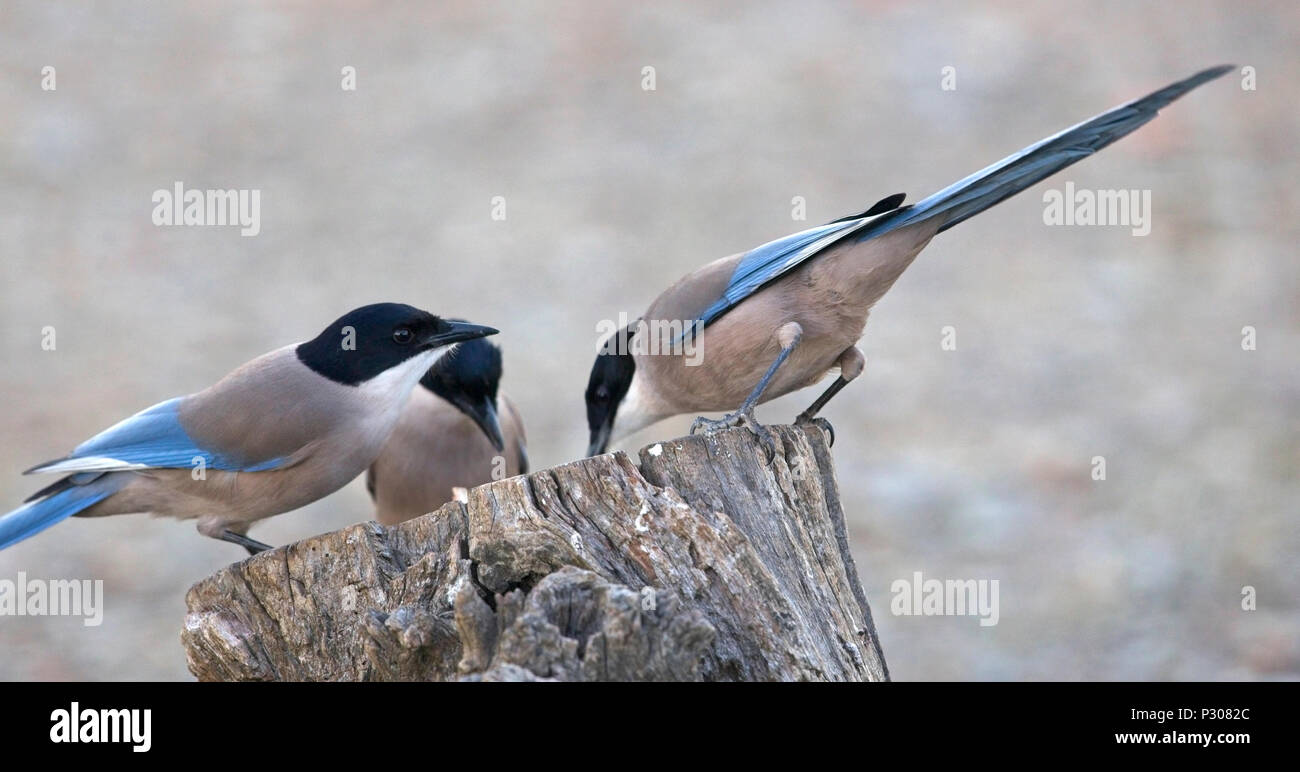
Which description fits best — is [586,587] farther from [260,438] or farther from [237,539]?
[237,539]

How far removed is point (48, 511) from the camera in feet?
17.0

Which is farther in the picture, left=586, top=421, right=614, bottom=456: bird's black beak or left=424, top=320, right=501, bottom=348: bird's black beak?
left=586, top=421, right=614, bottom=456: bird's black beak

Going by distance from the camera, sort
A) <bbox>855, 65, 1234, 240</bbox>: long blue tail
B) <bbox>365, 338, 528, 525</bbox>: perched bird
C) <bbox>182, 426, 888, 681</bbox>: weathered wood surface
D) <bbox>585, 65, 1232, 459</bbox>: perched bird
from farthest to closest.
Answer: <bbox>365, 338, 528, 525</bbox>: perched bird, <bbox>585, 65, 1232, 459</bbox>: perched bird, <bbox>855, 65, 1234, 240</bbox>: long blue tail, <bbox>182, 426, 888, 681</bbox>: weathered wood surface

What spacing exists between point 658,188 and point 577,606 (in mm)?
11164

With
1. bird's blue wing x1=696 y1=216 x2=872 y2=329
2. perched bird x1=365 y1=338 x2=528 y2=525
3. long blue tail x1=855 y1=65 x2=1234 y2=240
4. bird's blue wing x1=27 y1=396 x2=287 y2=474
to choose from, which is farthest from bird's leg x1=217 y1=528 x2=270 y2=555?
long blue tail x1=855 y1=65 x2=1234 y2=240

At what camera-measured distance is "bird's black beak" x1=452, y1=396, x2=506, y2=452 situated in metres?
6.46

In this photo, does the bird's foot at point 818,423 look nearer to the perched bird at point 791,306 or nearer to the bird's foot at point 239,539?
the perched bird at point 791,306

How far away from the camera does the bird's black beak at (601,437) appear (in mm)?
6309

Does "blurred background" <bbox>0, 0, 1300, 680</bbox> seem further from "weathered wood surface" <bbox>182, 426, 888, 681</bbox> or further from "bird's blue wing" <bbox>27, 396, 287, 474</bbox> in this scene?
"weathered wood surface" <bbox>182, 426, 888, 681</bbox>

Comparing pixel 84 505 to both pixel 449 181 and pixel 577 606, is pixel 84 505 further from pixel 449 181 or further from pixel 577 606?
pixel 449 181

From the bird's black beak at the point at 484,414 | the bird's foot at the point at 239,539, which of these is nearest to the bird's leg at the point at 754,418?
the bird's black beak at the point at 484,414

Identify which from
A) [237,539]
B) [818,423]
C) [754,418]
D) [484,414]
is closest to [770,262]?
[818,423]

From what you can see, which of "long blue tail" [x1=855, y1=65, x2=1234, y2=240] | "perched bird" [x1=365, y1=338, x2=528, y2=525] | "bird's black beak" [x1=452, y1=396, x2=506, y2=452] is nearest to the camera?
"long blue tail" [x1=855, y1=65, x2=1234, y2=240]

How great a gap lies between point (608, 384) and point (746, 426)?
6.03 ft
